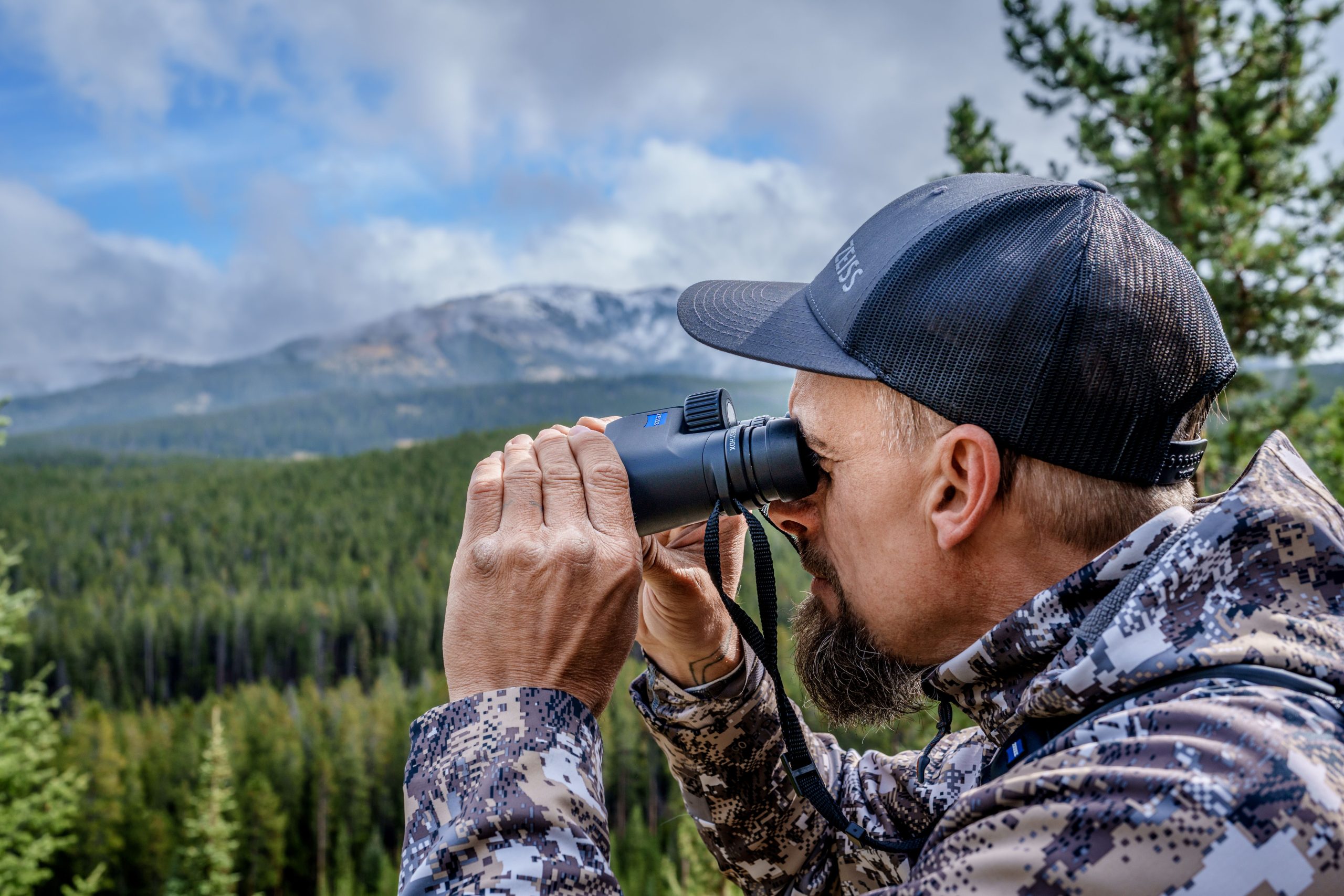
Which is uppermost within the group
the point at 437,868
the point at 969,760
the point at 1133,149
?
the point at 1133,149

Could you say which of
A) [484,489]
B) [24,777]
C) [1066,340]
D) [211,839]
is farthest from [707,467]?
[211,839]

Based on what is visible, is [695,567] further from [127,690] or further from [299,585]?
[299,585]

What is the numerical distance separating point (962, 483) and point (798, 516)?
0.40 meters

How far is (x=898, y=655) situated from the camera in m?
1.61

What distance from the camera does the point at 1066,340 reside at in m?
1.32

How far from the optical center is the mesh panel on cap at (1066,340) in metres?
1.31

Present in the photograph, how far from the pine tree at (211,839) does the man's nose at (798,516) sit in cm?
2395

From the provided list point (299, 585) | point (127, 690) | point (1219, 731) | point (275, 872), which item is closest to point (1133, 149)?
point (1219, 731)

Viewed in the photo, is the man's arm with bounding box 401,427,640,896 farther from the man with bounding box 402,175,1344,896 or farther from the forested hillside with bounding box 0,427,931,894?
the forested hillside with bounding box 0,427,931,894

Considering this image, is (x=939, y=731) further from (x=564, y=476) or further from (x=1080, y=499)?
(x=564, y=476)

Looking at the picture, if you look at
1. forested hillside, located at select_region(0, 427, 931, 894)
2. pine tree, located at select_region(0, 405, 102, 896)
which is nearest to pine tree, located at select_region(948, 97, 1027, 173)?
forested hillside, located at select_region(0, 427, 931, 894)

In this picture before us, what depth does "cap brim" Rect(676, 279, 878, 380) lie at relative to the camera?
5.02ft

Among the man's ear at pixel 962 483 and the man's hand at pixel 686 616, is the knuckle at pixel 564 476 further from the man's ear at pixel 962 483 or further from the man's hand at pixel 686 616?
the man's ear at pixel 962 483

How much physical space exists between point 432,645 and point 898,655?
6742cm
